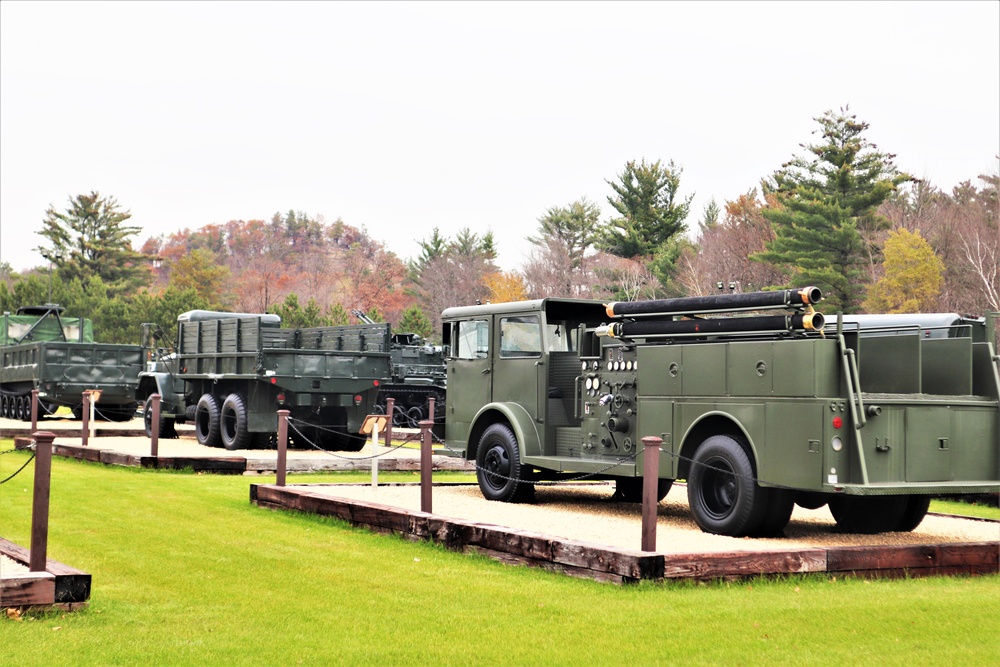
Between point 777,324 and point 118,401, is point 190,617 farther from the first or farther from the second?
point 118,401

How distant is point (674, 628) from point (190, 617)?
9.17ft

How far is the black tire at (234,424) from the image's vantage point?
2116 centimetres

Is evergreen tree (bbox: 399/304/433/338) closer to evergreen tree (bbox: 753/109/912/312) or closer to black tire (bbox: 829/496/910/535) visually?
evergreen tree (bbox: 753/109/912/312)

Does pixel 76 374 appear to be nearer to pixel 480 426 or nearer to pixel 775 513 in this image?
pixel 480 426

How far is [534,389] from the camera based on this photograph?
44.0 ft

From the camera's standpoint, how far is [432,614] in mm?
7613

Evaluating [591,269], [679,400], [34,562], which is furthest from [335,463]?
[591,269]

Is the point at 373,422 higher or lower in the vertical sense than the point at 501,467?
higher

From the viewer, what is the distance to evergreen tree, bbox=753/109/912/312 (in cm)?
4638

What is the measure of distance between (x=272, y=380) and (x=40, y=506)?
515 inches

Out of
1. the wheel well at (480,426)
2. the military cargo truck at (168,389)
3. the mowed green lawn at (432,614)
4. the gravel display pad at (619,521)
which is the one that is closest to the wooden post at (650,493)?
the gravel display pad at (619,521)

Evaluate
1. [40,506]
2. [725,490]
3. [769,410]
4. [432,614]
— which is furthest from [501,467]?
[40,506]

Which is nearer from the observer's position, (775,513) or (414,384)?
(775,513)

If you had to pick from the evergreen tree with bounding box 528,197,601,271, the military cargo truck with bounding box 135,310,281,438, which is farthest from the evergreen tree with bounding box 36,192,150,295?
the military cargo truck with bounding box 135,310,281,438
